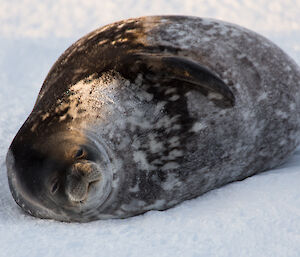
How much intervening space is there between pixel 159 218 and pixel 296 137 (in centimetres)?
85

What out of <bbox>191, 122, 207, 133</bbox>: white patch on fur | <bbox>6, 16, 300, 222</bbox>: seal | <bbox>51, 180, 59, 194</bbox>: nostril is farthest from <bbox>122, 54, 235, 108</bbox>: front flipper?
<bbox>51, 180, 59, 194</bbox>: nostril

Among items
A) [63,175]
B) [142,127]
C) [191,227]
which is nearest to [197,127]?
[142,127]

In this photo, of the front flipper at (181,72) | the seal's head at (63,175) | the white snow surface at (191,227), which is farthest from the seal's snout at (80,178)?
the front flipper at (181,72)

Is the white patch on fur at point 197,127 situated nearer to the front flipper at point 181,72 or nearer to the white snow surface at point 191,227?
the front flipper at point 181,72

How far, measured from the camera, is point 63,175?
6.56 feet

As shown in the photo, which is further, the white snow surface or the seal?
the seal

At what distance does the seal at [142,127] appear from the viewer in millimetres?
2053

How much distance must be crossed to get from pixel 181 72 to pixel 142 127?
0.87 ft

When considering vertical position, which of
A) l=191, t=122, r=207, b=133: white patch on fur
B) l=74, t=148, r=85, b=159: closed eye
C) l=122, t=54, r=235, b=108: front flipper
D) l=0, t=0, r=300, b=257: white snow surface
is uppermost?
l=122, t=54, r=235, b=108: front flipper

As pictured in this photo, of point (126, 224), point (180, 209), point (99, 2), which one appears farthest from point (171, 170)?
point (99, 2)

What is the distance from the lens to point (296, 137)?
246cm

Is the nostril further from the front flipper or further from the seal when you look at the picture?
the front flipper

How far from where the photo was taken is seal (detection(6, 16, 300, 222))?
2.05 metres

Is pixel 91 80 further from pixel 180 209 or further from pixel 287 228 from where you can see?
pixel 287 228
